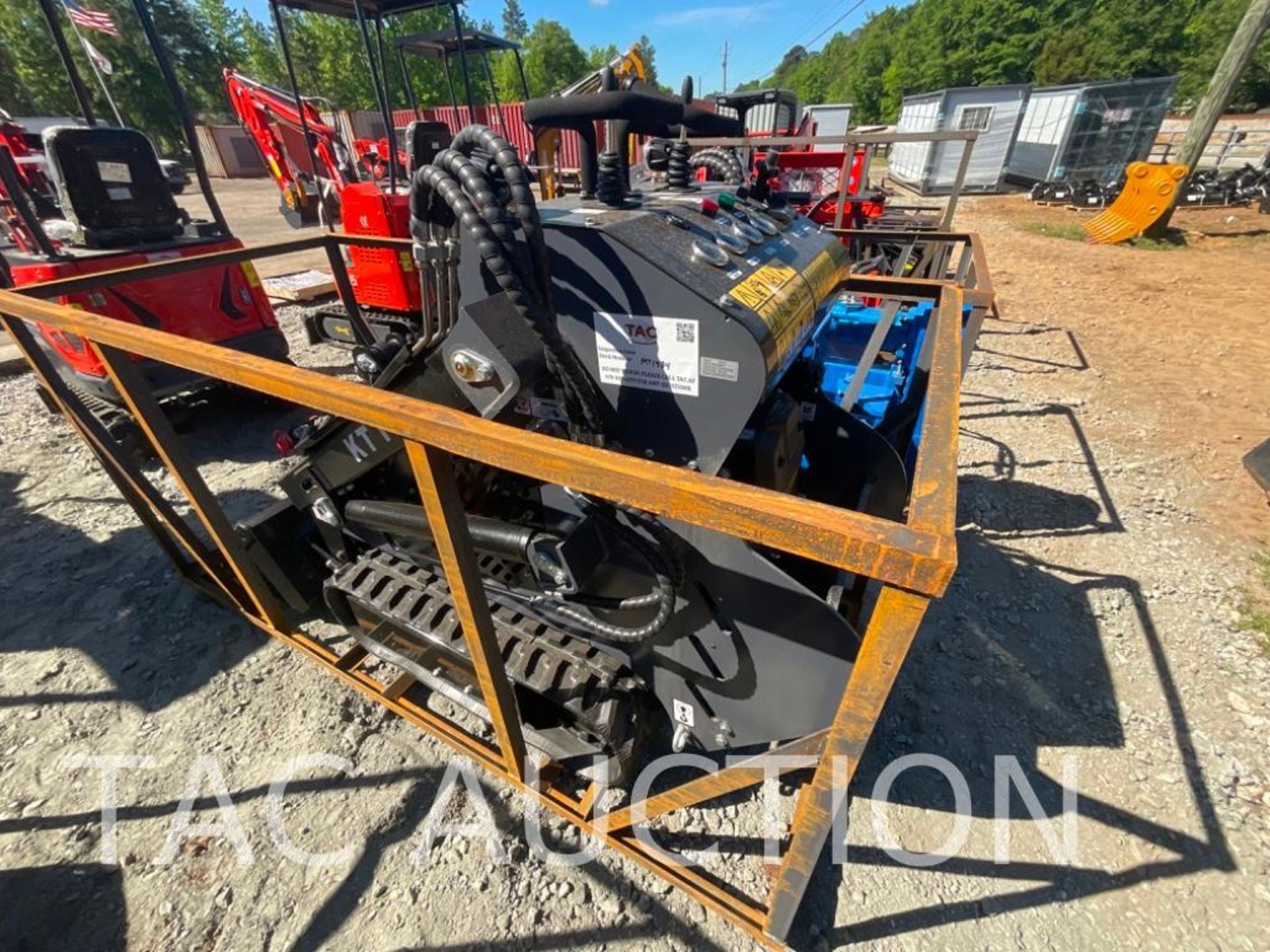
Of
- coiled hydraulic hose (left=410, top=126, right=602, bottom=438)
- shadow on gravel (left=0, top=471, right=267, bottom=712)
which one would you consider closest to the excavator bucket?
coiled hydraulic hose (left=410, top=126, right=602, bottom=438)

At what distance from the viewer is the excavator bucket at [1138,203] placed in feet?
33.5

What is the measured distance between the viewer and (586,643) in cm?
197

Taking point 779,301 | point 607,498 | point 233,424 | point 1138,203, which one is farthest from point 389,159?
point 1138,203

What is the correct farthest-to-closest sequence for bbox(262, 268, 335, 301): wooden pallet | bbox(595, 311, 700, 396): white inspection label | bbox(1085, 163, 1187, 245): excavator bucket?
bbox(1085, 163, 1187, 245): excavator bucket → bbox(262, 268, 335, 301): wooden pallet → bbox(595, 311, 700, 396): white inspection label

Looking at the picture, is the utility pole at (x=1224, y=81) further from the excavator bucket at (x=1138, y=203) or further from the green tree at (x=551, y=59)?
the green tree at (x=551, y=59)

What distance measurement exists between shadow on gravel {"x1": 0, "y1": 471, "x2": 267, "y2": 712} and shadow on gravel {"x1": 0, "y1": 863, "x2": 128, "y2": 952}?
2.14ft

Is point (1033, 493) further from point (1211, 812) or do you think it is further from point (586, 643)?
point (586, 643)

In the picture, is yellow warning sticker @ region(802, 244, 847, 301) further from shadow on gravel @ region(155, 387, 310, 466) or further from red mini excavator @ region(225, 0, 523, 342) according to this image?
shadow on gravel @ region(155, 387, 310, 466)

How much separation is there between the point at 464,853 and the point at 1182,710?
119 inches

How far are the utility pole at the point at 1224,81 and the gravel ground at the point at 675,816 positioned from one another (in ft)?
38.1

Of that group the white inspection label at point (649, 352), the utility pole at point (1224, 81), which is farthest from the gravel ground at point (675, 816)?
the utility pole at point (1224, 81)

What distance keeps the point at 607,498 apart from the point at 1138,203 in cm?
1464

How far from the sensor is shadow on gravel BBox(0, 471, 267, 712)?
2.55 meters

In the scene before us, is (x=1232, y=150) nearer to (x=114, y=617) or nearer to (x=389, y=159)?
(x=389, y=159)
